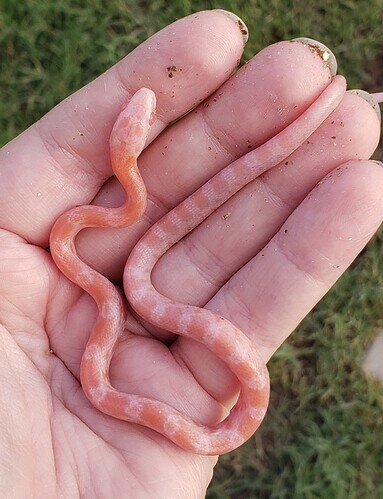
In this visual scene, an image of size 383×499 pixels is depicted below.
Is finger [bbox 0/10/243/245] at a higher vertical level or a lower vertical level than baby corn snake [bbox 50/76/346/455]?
higher

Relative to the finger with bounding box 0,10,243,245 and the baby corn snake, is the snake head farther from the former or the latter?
the finger with bounding box 0,10,243,245

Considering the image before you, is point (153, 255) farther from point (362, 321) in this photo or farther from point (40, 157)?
point (362, 321)

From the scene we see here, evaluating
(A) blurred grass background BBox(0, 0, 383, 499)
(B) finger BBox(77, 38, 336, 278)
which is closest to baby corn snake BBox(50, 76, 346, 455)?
(B) finger BBox(77, 38, 336, 278)

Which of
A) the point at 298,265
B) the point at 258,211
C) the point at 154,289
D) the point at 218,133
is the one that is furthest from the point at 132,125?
the point at 298,265

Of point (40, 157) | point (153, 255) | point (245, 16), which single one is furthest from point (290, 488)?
point (245, 16)

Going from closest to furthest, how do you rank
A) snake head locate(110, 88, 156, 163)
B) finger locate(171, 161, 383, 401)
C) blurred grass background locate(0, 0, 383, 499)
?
1. finger locate(171, 161, 383, 401)
2. snake head locate(110, 88, 156, 163)
3. blurred grass background locate(0, 0, 383, 499)
